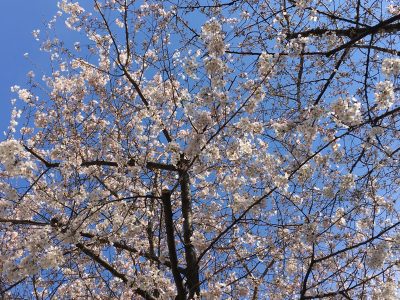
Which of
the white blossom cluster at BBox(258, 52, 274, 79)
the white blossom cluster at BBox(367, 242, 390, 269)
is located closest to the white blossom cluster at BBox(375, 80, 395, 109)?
the white blossom cluster at BBox(258, 52, 274, 79)

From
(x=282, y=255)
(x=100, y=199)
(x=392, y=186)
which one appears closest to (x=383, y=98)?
(x=392, y=186)

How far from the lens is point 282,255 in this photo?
6.21 metres

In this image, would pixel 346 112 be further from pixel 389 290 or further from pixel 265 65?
pixel 389 290

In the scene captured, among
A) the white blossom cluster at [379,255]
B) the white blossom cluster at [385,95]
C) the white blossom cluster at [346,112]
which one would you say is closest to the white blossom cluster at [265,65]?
the white blossom cluster at [346,112]

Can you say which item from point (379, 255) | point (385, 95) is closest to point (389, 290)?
point (379, 255)

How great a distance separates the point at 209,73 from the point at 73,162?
277cm

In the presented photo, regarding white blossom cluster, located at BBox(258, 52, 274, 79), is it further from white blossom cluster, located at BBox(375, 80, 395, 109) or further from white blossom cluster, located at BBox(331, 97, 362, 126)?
white blossom cluster, located at BBox(375, 80, 395, 109)

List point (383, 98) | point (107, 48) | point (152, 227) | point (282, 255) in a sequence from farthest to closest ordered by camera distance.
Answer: point (107, 48) → point (152, 227) → point (282, 255) → point (383, 98)

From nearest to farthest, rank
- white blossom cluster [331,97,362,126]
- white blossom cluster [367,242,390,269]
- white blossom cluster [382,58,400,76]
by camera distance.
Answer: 1. white blossom cluster [331,97,362,126]
2. white blossom cluster [382,58,400,76]
3. white blossom cluster [367,242,390,269]

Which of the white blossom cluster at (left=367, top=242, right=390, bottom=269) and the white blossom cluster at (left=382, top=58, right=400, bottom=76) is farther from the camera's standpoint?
the white blossom cluster at (left=367, top=242, right=390, bottom=269)

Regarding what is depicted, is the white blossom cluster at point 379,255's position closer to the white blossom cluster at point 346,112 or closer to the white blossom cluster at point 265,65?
the white blossom cluster at point 346,112

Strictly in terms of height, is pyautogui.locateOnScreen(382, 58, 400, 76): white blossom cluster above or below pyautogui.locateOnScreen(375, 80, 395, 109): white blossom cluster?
above

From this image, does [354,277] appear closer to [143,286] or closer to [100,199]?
[143,286]

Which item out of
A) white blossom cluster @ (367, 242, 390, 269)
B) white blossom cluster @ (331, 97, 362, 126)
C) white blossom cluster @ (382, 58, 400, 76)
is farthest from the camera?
white blossom cluster @ (367, 242, 390, 269)
